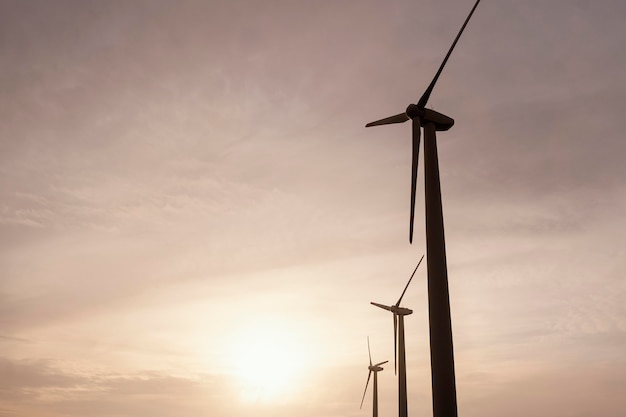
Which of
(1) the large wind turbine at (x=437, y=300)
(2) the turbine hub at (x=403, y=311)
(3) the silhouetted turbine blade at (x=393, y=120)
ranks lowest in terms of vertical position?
(1) the large wind turbine at (x=437, y=300)

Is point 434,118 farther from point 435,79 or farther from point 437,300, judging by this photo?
point 437,300

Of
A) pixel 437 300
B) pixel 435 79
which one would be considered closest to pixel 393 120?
pixel 435 79

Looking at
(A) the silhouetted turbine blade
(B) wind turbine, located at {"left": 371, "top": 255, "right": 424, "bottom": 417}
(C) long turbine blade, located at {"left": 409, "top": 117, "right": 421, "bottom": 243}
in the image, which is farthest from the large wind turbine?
(B) wind turbine, located at {"left": 371, "top": 255, "right": 424, "bottom": 417}

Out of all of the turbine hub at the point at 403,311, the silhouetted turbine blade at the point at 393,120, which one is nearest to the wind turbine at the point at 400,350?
the turbine hub at the point at 403,311

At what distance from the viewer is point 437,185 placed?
30547 millimetres

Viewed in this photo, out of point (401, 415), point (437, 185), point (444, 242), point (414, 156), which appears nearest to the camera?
point (444, 242)

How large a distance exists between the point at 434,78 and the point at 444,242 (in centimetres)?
1680

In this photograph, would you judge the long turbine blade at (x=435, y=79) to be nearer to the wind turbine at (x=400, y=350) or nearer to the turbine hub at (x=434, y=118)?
the turbine hub at (x=434, y=118)

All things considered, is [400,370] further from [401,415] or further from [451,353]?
[451,353]

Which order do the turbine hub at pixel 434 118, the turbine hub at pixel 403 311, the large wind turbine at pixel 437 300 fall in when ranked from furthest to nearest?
the turbine hub at pixel 403 311, the turbine hub at pixel 434 118, the large wind turbine at pixel 437 300

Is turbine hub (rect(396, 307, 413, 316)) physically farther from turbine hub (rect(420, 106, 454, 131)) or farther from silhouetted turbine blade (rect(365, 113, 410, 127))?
turbine hub (rect(420, 106, 454, 131))

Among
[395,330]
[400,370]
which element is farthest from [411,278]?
[400,370]

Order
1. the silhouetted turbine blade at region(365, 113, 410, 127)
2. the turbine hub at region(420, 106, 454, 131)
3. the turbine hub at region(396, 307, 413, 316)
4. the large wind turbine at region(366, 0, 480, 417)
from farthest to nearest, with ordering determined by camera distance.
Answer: the turbine hub at region(396, 307, 413, 316)
the silhouetted turbine blade at region(365, 113, 410, 127)
the turbine hub at region(420, 106, 454, 131)
the large wind turbine at region(366, 0, 480, 417)

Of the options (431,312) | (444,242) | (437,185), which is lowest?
(431,312)
